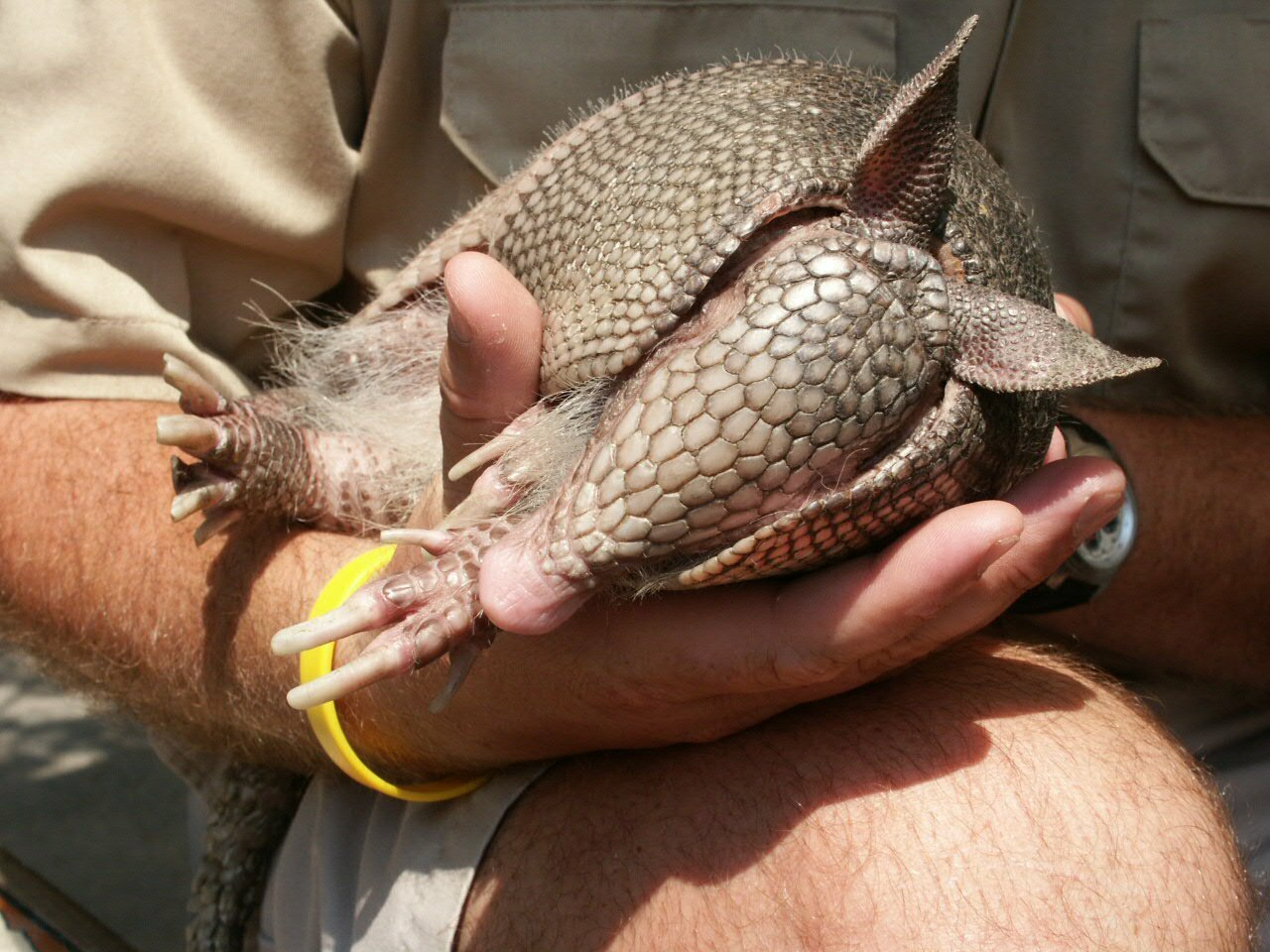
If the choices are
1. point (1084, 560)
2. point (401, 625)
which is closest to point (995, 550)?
point (401, 625)

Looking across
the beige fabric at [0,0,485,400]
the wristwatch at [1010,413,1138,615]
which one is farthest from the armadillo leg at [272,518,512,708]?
the wristwatch at [1010,413,1138,615]

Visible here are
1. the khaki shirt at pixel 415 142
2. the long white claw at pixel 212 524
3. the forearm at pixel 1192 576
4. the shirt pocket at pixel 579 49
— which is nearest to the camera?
the long white claw at pixel 212 524

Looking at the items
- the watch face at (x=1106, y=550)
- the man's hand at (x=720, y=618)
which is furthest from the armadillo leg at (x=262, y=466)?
the watch face at (x=1106, y=550)

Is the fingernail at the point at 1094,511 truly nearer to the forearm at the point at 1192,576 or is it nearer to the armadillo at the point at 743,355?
the armadillo at the point at 743,355

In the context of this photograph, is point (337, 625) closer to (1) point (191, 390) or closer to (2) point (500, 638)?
(2) point (500, 638)

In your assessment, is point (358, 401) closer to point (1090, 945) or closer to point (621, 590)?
point (621, 590)
